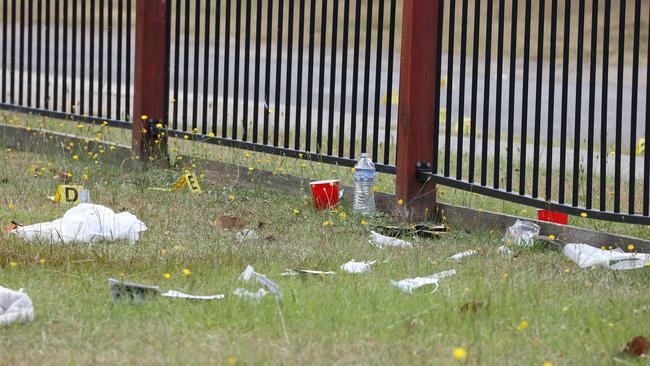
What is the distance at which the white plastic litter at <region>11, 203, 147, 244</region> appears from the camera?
5441 millimetres

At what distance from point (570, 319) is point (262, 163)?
12.9 feet

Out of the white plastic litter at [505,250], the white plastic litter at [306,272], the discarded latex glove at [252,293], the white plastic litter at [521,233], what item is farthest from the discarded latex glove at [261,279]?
the white plastic litter at [521,233]

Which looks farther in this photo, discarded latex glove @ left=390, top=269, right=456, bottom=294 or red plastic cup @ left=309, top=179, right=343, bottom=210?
red plastic cup @ left=309, top=179, right=343, bottom=210

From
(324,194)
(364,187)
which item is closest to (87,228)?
(324,194)

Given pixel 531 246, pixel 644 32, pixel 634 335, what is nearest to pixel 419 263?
pixel 531 246

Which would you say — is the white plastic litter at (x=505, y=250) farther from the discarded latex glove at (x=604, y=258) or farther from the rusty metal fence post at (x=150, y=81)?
the rusty metal fence post at (x=150, y=81)

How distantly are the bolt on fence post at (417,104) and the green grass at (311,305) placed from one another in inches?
19.2

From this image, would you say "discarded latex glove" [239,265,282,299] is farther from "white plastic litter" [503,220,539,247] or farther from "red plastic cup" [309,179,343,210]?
"red plastic cup" [309,179,343,210]

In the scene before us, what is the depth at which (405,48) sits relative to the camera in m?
6.42

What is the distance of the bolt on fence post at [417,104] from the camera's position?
21.0ft

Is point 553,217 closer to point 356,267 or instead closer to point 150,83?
point 356,267

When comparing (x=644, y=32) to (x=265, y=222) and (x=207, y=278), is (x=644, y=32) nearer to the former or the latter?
(x=265, y=222)

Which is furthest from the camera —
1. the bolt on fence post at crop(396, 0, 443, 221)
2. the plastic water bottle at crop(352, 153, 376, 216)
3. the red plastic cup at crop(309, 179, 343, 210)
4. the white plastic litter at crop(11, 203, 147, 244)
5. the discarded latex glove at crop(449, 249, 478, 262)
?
the red plastic cup at crop(309, 179, 343, 210)

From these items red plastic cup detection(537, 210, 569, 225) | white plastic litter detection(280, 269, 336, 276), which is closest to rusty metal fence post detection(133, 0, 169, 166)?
red plastic cup detection(537, 210, 569, 225)
